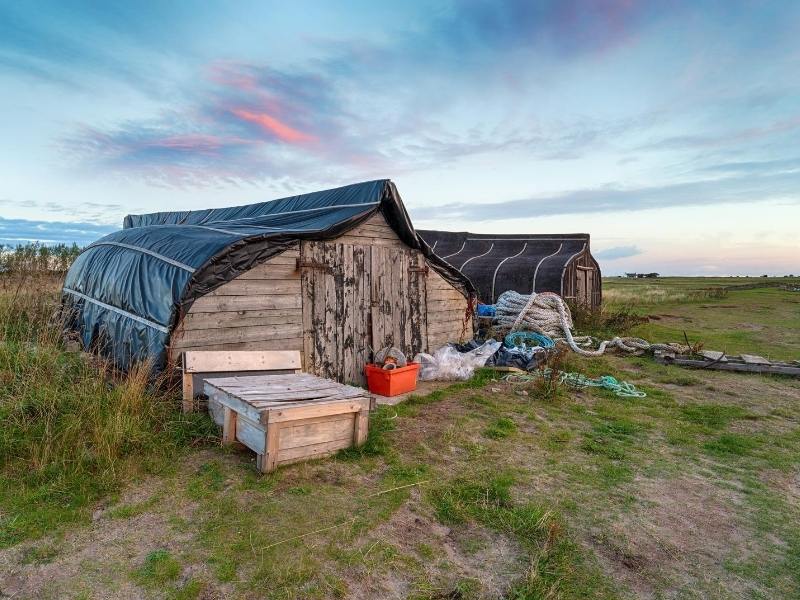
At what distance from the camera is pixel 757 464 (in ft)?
17.2

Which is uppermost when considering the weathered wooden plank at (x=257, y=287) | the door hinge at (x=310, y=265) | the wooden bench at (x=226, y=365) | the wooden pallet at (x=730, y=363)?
the door hinge at (x=310, y=265)

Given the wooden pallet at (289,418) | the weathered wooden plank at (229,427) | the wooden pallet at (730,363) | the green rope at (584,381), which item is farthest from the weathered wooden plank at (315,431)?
the wooden pallet at (730,363)

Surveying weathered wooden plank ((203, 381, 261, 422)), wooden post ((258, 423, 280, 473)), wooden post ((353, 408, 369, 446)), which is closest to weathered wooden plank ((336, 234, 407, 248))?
weathered wooden plank ((203, 381, 261, 422))

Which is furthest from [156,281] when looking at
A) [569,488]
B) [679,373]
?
[679,373]

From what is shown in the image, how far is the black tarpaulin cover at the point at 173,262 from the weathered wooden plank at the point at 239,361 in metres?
0.38

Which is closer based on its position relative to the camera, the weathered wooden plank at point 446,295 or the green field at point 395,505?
the green field at point 395,505

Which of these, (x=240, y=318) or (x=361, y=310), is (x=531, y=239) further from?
(x=240, y=318)

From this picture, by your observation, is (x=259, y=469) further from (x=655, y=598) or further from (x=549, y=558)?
(x=655, y=598)

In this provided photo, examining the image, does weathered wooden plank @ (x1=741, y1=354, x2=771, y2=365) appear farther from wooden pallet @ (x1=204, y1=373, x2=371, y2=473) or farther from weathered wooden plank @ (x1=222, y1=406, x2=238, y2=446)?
weathered wooden plank @ (x1=222, y1=406, x2=238, y2=446)

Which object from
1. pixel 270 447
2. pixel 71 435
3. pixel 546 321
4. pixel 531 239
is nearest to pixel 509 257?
pixel 531 239

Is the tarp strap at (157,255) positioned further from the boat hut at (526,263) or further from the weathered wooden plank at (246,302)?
the boat hut at (526,263)

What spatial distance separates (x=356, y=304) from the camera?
800cm

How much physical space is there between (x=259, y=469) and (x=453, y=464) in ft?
6.13

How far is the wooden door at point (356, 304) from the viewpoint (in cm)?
741
